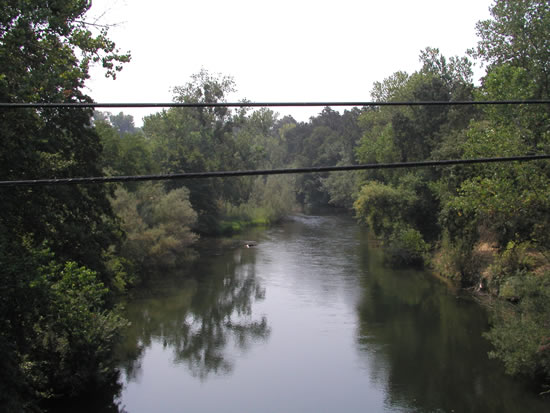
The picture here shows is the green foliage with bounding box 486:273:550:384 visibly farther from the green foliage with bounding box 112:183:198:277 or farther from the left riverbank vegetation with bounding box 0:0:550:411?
the green foliage with bounding box 112:183:198:277

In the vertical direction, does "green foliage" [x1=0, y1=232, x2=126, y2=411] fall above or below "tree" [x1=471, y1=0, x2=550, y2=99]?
below

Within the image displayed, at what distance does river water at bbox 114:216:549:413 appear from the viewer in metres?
16.8

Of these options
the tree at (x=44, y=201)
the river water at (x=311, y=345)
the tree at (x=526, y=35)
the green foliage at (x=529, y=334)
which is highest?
the tree at (x=526, y=35)

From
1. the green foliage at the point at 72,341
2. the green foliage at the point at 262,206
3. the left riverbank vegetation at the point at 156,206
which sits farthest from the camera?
the green foliage at the point at 262,206

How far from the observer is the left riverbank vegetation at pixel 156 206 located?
1298 centimetres

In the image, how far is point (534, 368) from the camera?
1659 cm

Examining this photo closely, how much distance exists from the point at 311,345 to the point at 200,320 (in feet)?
19.3

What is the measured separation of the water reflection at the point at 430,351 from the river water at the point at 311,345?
5 centimetres

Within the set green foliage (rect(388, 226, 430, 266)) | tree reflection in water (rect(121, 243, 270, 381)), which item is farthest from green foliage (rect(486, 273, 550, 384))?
green foliage (rect(388, 226, 430, 266))

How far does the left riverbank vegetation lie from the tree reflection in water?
1940 millimetres

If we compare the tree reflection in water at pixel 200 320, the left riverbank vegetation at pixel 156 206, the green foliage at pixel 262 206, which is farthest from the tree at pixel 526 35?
the green foliage at pixel 262 206

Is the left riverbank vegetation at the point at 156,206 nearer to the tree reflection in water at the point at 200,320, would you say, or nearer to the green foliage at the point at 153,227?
the green foliage at the point at 153,227

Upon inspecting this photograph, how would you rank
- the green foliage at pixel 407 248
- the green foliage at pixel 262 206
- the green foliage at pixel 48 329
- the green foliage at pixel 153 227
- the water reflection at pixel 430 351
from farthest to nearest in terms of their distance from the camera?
the green foliage at pixel 262 206 < the green foliage at pixel 407 248 < the green foliage at pixel 153 227 < the water reflection at pixel 430 351 < the green foliage at pixel 48 329

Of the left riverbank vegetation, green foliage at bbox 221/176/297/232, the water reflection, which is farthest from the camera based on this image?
green foliage at bbox 221/176/297/232
